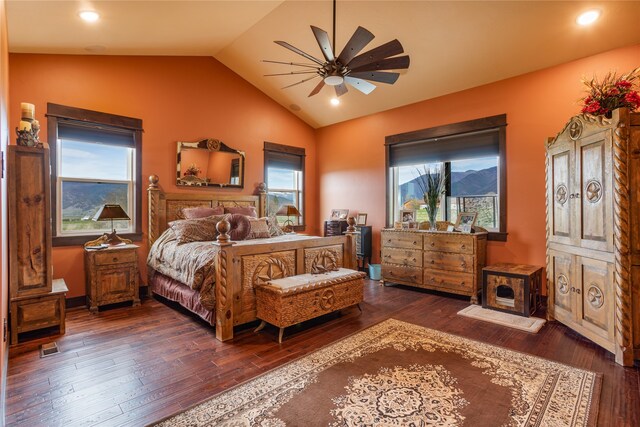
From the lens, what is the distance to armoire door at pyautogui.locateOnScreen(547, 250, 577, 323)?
10.5ft

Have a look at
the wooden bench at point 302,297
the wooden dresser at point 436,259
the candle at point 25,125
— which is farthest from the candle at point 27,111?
the wooden dresser at point 436,259

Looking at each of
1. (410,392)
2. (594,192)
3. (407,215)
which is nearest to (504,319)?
(594,192)

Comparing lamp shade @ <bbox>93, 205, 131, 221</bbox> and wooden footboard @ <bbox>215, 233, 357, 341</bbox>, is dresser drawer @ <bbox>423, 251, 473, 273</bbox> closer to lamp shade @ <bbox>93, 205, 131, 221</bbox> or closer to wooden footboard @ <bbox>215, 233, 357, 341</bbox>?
wooden footboard @ <bbox>215, 233, 357, 341</bbox>

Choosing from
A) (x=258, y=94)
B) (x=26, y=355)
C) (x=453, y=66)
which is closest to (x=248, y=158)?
(x=258, y=94)

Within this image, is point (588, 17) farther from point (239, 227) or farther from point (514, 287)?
point (239, 227)

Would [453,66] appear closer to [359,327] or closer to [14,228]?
[359,327]

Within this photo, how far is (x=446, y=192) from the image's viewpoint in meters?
5.10

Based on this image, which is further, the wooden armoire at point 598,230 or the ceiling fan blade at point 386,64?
the ceiling fan blade at point 386,64

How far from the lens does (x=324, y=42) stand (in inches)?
113

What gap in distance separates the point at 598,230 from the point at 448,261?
1.83m

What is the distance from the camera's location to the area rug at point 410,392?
1.93 meters

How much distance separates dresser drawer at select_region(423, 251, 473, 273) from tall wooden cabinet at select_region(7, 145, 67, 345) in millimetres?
4361

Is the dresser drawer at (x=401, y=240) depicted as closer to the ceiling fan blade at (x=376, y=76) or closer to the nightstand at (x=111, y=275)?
the ceiling fan blade at (x=376, y=76)

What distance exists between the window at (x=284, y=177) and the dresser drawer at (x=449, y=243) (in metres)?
2.74
